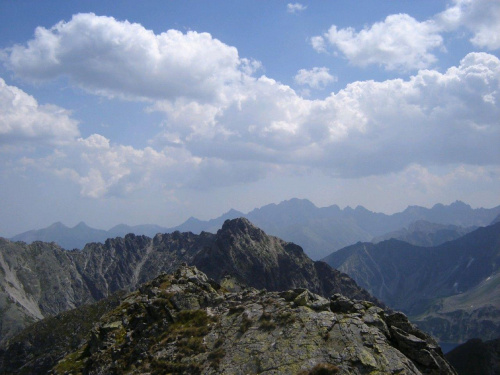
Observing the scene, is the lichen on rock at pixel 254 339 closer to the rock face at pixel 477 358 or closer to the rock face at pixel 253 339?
the rock face at pixel 253 339

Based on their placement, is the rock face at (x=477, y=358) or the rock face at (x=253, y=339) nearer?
the rock face at (x=253, y=339)

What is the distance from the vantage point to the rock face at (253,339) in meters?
26.7

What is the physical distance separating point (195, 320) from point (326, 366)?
1761cm

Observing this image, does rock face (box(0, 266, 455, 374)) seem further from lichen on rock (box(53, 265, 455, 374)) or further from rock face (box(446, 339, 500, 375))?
rock face (box(446, 339, 500, 375))

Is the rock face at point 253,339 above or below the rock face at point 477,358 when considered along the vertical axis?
above

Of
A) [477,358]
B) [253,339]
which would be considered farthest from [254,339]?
[477,358]

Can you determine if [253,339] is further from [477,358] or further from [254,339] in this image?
[477,358]

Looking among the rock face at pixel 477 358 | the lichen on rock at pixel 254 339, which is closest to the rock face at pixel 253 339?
A: the lichen on rock at pixel 254 339

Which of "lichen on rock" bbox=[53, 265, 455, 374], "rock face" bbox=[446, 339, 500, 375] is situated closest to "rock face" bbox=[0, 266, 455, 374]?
"lichen on rock" bbox=[53, 265, 455, 374]

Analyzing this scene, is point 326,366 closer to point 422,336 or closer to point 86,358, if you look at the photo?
point 422,336

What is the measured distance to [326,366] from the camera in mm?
25234

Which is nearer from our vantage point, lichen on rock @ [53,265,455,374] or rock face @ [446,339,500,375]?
lichen on rock @ [53,265,455,374]

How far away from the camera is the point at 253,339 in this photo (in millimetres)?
31469

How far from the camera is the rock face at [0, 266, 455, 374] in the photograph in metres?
26.7
